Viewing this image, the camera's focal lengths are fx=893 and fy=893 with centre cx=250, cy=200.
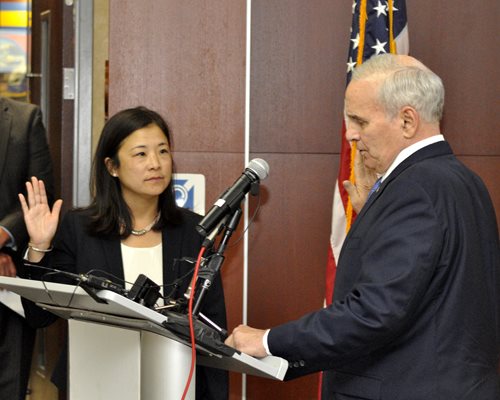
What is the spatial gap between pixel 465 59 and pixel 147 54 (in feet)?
4.68

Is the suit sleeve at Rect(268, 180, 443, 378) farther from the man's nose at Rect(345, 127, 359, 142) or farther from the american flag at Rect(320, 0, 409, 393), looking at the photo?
the american flag at Rect(320, 0, 409, 393)

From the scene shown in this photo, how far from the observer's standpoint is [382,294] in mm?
2262

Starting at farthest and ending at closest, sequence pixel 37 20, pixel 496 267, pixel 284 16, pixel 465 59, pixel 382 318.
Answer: pixel 37 20
pixel 284 16
pixel 465 59
pixel 496 267
pixel 382 318

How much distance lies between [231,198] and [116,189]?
3.68ft

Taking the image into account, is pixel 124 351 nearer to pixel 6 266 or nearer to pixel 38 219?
pixel 38 219

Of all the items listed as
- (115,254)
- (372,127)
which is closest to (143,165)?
(115,254)

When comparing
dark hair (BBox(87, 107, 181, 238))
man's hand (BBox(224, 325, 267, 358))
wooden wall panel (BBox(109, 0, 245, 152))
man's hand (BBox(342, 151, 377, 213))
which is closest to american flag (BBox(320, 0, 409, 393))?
man's hand (BBox(342, 151, 377, 213))

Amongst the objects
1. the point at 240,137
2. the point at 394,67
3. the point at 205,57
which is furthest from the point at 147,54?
the point at 394,67

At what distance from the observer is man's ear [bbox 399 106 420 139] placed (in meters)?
2.45

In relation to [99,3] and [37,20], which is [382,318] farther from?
[37,20]

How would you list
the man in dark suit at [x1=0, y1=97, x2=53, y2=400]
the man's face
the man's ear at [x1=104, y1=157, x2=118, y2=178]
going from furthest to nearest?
the man in dark suit at [x1=0, y1=97, x2=53, y2=400]
the man's ear at [x1=104, y1=157, x2=118, y2=178]
the man's face

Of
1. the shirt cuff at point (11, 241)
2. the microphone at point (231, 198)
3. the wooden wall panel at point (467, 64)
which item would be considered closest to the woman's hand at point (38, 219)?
the shirt cuff at point (11, 241)

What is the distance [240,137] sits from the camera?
161 inches

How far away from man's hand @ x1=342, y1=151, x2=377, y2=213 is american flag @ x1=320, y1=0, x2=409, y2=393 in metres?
0.17
